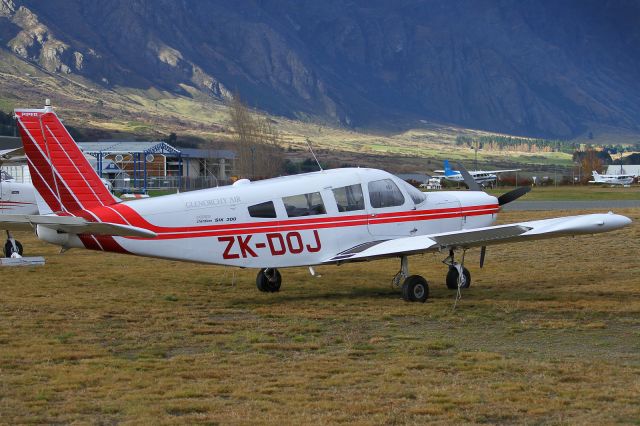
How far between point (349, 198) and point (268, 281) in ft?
7.29

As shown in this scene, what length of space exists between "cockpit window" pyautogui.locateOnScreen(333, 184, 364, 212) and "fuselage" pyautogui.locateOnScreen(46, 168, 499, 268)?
17 millimetres

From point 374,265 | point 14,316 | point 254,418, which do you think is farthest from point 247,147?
point 254,418

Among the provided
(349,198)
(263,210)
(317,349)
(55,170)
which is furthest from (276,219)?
(317,349)

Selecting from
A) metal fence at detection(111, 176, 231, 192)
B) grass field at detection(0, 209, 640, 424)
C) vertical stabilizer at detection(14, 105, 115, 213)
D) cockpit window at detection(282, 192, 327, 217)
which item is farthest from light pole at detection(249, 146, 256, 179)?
vertical stabilizer at detection(14, 105, 115, 213)

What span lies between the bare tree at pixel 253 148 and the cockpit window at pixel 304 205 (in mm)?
68804

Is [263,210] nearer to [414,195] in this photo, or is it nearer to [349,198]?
[349,198]

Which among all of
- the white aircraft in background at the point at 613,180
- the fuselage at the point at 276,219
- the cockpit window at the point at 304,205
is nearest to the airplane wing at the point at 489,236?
the fuselage at the point at 276,219

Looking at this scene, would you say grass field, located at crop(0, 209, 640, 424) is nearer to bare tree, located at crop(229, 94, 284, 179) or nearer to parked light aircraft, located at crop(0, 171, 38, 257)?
parked light aircraft, located at crop(0, 171, 38, 257)

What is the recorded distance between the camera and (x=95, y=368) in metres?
11.8

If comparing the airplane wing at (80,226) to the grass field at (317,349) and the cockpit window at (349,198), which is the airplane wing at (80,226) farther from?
the cockpit window at (349,198)

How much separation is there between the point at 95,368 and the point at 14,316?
14.0 ft

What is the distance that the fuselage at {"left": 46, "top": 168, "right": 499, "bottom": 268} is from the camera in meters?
16.5

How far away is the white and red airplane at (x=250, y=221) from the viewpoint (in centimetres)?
1633

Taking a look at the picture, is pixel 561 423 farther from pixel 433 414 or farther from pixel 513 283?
pixel 513 283
